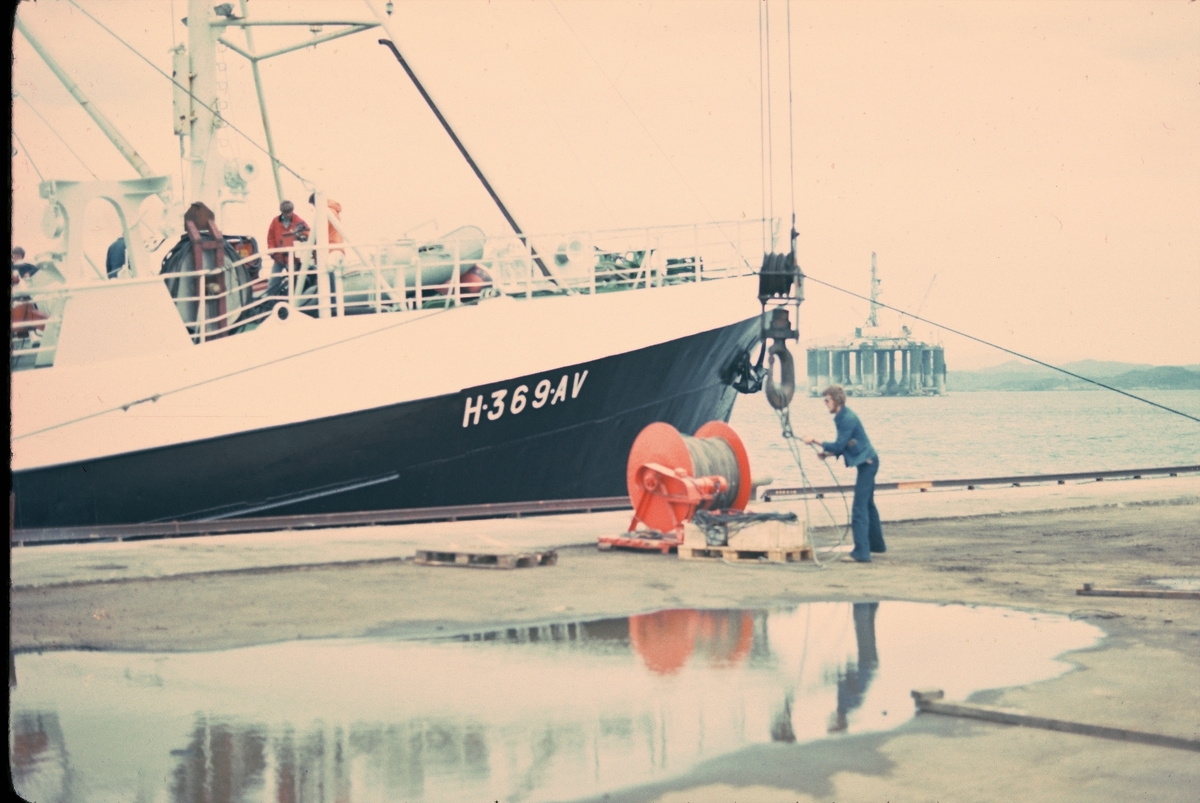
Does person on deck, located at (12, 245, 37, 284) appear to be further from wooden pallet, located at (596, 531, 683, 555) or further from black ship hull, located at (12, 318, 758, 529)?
wooden pallet, located at (596, 531, 683, 555)

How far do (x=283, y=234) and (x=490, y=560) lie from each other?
22.8ft

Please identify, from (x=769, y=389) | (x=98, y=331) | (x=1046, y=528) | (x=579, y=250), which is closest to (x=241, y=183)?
(x=98, y=331)

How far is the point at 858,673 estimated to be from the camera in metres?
6.14

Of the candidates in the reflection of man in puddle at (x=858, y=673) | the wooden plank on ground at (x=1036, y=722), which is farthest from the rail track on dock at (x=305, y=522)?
the wooden plank on ground at (x=1036, y=722)

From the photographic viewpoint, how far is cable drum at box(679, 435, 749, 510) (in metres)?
10.8

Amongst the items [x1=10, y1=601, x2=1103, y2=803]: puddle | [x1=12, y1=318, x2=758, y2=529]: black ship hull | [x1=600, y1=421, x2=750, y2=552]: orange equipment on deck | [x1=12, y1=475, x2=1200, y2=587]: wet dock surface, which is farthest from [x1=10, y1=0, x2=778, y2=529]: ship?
[x1=10, y1=601, x2=1103, y2=803]: puddle

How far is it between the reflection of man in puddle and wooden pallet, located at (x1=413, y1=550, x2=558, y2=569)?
2.96 metres

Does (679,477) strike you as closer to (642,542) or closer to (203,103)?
(642,542)

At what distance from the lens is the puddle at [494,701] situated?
187 inches

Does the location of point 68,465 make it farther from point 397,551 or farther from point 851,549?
point 851,549

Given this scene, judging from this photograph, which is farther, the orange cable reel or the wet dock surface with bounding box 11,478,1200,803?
the orange cable reel

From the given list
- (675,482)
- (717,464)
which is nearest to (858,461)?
(717,464)

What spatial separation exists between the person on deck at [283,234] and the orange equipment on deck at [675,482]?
20.6 ft

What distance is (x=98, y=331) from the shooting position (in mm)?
14445
